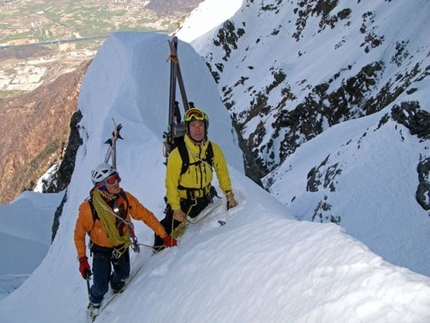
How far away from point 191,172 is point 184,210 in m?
0.97

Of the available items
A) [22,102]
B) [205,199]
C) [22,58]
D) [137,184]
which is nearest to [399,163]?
[137,184]

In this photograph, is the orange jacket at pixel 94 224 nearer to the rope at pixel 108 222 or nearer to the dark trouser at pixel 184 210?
A: the rope at pixel 108 222

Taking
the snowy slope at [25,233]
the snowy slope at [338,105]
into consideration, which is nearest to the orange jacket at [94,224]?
the snowy slope at [338,105]

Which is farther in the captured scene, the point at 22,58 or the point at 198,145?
the point at 22,58

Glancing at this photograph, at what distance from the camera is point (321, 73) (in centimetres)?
4228

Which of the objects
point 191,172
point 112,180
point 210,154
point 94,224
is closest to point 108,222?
point 94,224

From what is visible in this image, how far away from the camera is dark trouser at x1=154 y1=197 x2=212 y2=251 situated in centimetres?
762

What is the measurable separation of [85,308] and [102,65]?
43.2 feet

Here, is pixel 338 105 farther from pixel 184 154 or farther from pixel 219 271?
pixel 219 271

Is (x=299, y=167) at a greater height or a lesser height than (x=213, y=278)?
lesser

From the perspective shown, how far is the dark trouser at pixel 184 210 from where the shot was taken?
25.0 ft

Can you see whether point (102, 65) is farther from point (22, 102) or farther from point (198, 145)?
point (22, 102)

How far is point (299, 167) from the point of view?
27.5 metres

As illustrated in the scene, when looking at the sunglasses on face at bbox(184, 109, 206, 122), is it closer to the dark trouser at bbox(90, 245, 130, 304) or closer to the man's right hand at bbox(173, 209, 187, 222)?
the man's right hand at bbox(173, 209, 187, 222)
